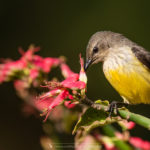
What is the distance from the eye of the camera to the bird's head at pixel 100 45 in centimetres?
296

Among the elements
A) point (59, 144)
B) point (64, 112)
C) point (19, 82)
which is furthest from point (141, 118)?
point (19, 82)

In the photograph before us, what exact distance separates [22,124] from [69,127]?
3.24m

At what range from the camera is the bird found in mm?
2668

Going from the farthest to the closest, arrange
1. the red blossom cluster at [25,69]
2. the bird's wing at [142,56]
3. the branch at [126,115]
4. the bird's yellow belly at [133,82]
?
the bird's wing at [142,56] → the bird's yellow belly at [133,82] → the red blossom cluster at [25,69] → the branch at [126,115]

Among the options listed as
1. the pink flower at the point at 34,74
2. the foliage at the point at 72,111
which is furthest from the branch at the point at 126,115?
the pink flower at the point at 34,74

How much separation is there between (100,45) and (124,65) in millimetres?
448

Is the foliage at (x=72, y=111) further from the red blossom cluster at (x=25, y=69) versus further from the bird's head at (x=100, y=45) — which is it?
the bird's head at (x=100, y=45)

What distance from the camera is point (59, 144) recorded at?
1895 millimetres

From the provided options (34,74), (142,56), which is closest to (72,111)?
(34,74)

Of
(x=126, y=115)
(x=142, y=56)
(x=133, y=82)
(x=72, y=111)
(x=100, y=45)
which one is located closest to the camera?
(x=126, y=115)

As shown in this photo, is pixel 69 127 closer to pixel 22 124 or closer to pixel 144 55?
pixel 144 55

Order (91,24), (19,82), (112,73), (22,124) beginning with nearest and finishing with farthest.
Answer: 1. (19,82)
2. (112,73)
3. (22,124)
4. (91,24)

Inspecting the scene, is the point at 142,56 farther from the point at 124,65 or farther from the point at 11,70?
the point at 11,70

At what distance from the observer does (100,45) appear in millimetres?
3094
